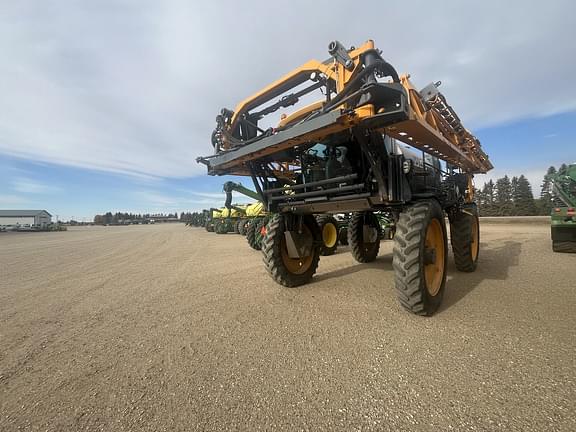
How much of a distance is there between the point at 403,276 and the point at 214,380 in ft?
7.34

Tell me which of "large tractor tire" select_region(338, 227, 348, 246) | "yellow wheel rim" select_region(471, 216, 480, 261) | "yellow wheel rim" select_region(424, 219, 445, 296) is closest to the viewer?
"yellow wheel rim" select_region(424, 219, 445, 296)

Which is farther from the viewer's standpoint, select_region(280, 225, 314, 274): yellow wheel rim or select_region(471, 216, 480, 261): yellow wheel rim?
select_region(471, 216, 480, 261): yellow wheel rim

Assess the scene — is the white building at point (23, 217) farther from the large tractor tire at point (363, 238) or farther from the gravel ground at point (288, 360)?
the gravel ground at point (288, 360)

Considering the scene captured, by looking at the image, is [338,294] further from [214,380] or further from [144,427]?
[144,427]

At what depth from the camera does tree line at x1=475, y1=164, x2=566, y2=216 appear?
46.2 metres

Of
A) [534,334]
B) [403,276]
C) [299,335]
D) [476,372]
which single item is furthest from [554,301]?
[299,335]

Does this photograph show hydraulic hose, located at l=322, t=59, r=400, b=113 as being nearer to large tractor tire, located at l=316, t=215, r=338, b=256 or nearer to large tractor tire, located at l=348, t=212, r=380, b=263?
→ large tractor tire, located at l=348, t=212, r=380, b=263

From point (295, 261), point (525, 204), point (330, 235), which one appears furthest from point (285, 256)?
point (525, 204)

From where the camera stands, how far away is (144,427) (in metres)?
1.52

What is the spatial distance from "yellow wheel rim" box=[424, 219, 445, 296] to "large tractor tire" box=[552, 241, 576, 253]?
270 inches

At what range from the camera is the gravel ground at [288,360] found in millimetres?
1586

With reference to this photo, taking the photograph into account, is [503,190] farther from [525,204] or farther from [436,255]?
[436,255]

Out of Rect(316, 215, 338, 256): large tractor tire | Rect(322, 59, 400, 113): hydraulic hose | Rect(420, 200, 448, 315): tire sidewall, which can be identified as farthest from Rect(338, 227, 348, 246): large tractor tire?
Rect(322, 59, 400, 113): hydraulic hose

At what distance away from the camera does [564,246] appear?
7562 mm
